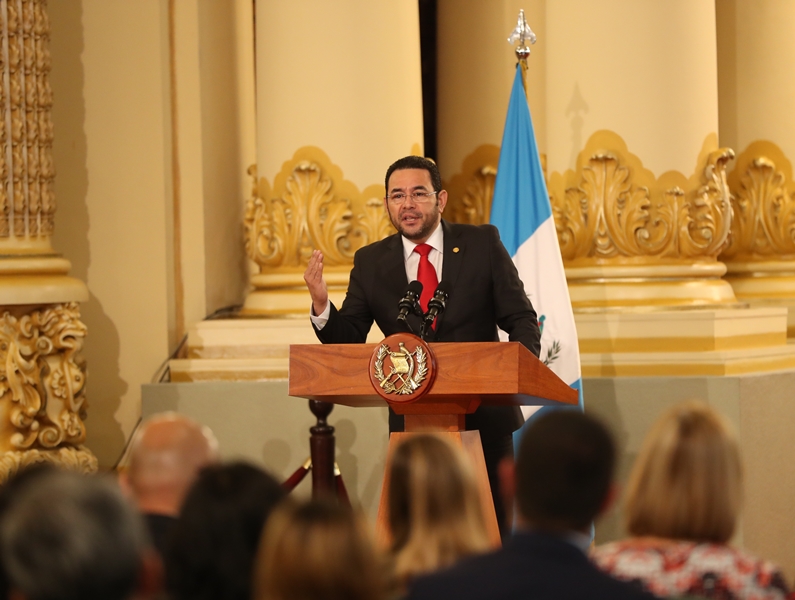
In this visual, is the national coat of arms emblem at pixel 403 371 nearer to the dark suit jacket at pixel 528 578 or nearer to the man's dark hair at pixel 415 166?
the man's dark hair at pixel 415 166

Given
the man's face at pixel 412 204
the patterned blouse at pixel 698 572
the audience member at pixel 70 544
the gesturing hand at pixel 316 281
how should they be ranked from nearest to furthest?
the audience member at pixel 70 544
the patterned blouse at pixel 698 572
the gesturing hand at pixel 316 281
the man's face at pixel 412 204

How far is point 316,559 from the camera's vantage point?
196 cm

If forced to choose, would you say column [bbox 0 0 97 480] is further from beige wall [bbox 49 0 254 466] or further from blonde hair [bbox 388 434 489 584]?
blonde hair [bbox 388 434 489 584]

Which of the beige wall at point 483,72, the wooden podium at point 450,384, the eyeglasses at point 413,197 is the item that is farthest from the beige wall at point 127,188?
the wooden podium at point 450,384

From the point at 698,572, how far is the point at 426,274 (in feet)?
7.56

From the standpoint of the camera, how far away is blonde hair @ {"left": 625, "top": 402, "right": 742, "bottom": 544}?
7.75 feet

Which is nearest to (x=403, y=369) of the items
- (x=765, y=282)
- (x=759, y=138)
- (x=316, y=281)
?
(x=316, y=281)

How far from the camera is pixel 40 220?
6051 millimetres

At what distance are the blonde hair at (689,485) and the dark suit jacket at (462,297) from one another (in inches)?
73.0

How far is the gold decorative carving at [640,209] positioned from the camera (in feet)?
21.8

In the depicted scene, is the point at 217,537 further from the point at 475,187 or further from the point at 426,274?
the point at 475,187

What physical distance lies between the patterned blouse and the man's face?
2.15m

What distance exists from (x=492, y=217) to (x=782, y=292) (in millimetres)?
2672

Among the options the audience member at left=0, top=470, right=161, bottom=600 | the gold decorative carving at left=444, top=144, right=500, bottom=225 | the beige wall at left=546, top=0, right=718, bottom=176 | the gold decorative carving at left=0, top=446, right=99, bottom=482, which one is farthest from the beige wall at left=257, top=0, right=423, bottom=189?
the audience member at left=0, top=470, right=161, bottom=600
